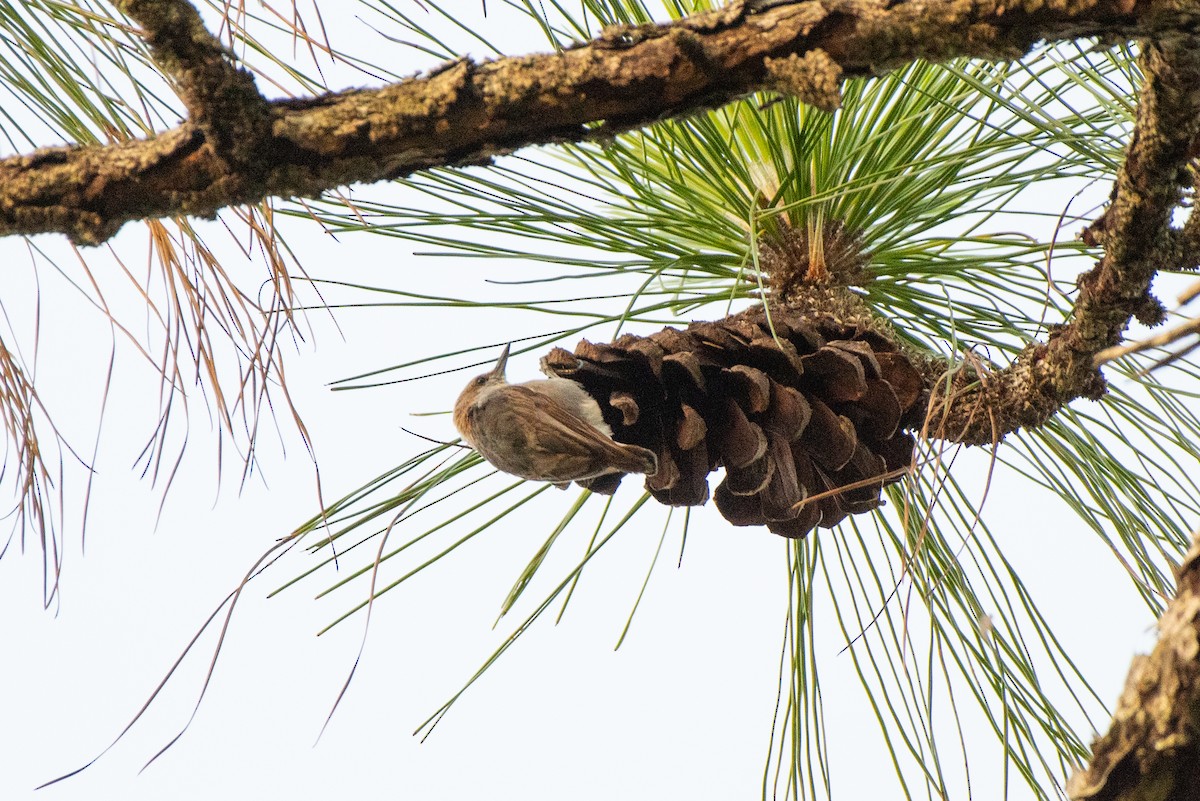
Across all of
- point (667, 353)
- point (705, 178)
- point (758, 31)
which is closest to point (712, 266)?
point (705, 178)

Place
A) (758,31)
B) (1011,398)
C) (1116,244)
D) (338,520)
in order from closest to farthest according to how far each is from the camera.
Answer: (758,31) → (1116,244) → (1011,398) → (338,520)

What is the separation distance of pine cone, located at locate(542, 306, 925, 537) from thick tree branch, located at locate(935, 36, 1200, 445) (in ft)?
0.21

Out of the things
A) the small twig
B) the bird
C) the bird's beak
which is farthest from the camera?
the bird's beak

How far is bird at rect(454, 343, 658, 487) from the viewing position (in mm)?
778

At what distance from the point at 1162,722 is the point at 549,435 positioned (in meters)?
0.49

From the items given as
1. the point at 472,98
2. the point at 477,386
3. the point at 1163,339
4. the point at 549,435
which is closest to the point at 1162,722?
the point at 1163,339

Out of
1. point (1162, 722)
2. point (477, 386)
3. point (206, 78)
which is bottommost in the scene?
point (1162, 722)

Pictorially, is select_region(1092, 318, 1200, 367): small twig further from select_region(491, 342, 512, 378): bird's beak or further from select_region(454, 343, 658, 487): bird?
select_region(491, 342, 512, 378): bird's beak

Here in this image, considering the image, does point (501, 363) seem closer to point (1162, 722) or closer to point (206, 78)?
point (206, 78)

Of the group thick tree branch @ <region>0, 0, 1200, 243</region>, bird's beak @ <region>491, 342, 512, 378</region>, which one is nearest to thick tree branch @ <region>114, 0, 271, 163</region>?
thick tree branch @ <region>0, 0, 1200, 243</region>

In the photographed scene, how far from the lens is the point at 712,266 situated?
99 cm

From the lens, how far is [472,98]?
0.53 metres

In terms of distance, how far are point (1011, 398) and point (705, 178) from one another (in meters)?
0.33

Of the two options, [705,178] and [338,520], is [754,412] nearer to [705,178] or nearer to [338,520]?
[705,178]
